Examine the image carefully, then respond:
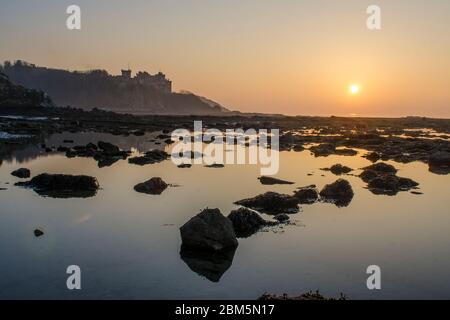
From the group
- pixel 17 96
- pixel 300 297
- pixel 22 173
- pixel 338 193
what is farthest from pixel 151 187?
pixel 17 96

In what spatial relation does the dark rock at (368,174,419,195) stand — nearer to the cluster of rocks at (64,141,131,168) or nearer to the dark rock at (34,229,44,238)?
the dark rock at (34,229,44,238)

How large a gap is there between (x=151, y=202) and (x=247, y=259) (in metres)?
8.26

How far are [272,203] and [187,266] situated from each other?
25.8 ft

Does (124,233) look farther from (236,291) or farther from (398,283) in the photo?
(398,283)

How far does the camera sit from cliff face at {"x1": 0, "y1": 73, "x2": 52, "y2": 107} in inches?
4525

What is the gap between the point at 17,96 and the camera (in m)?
120

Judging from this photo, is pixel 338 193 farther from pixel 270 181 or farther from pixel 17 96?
pixel 17 96

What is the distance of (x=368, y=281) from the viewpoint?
1148cm

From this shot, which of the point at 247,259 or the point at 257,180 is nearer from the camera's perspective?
the point at 247,259

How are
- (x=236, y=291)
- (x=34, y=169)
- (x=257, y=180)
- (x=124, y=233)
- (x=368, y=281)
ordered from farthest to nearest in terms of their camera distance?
1. (x=34, y=169)
2. (x=257, y=180)
3. (x=124, y=233)
4. (x=368, y=281)
5. (x=236, y=291)

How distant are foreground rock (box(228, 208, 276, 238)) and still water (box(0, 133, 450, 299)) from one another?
0.47 m

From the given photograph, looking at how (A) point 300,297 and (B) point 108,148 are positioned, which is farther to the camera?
(B) point 108,148

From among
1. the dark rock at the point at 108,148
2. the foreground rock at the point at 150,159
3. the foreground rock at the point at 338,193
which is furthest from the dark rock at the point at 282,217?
the dark rock at the point at 108,148

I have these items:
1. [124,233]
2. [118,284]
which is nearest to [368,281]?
[118,284]
